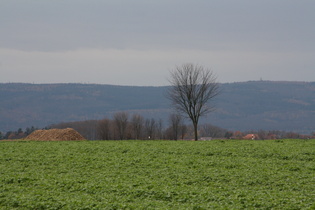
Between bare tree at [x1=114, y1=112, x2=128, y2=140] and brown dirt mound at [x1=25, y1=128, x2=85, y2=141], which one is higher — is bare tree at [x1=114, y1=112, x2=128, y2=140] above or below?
below

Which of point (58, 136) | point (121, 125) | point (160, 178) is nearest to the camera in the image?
point (160, 178)

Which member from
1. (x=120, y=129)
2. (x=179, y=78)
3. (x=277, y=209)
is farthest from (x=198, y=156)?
(x=120, y=129)

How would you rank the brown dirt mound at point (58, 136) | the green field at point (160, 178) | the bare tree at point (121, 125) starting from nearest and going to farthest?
1. the green field at point (160, 178)
2. the brown dirt mound at point (58, 136)
3. the bare tree at point (121, 125)

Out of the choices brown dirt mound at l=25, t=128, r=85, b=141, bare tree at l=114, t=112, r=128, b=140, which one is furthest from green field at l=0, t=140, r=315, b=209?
bare tree at l=114, t=112, r=128, b=140

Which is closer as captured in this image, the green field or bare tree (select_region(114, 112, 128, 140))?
the green field

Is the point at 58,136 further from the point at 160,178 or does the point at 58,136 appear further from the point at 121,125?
the point at 121,125

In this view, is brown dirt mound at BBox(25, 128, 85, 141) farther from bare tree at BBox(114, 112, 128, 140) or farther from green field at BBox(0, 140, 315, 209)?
bare tree at BBox(114, 112, 128, 140)

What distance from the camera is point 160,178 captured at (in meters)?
22.4

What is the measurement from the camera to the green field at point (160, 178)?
17.2 metres

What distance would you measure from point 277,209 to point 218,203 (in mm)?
2337

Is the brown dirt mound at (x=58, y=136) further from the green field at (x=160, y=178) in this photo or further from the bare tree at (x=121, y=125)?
the bare tree at (x=121, y=125)

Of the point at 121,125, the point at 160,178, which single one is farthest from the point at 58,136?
the point at 121,125

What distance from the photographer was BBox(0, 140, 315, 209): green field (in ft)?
56.4

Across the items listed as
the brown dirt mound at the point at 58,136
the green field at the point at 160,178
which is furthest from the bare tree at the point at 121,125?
the green field at the point at 160,178
